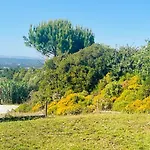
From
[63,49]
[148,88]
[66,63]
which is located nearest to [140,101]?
[148,88]

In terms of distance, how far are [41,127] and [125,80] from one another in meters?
9.90

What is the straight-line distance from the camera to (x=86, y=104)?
18.6 meters

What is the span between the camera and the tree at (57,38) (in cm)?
4200

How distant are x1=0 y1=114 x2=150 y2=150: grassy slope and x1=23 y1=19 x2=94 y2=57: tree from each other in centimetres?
2996

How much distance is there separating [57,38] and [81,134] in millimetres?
34841

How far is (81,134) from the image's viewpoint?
30.5 ft

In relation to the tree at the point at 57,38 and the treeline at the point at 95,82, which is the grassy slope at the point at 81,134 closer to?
the treeline at the point at 95,82

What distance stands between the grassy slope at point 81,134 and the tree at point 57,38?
30.0 m

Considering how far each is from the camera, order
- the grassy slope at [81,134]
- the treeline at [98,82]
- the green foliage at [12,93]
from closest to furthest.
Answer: the grassy slope at [81,134] < the treeline at [98,82] < the green foliage at [12,93]

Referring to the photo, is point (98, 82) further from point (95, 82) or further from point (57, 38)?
point (57, 38)

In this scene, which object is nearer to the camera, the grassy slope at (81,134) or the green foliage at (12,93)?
the grassy slope at (81,134)

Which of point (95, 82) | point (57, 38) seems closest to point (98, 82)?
point (95, 82)

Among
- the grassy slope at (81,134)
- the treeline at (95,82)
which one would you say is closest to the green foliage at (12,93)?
the treeline at (95,82)

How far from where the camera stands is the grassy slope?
26.3ft
